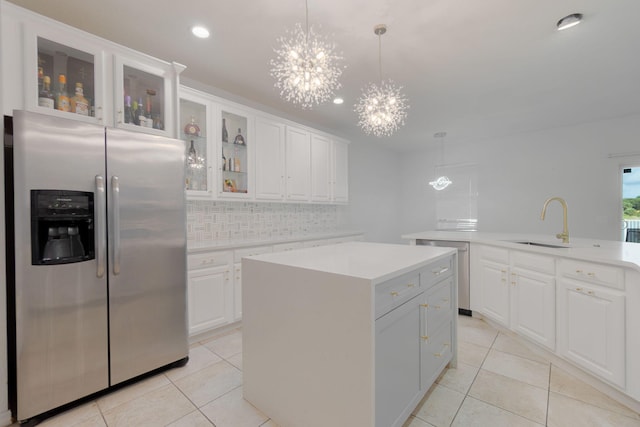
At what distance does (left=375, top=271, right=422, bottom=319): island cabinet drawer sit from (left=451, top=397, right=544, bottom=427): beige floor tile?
0.79m

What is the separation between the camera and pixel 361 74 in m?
2.83

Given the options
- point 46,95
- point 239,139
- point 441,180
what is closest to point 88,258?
point 46,95

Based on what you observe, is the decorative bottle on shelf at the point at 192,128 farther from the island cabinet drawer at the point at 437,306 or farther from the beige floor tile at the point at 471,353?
the beige floor tile at the point at 471,353

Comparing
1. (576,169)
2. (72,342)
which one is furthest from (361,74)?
(576,169)

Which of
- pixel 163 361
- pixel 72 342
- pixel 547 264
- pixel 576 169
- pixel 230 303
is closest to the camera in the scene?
pixel 72 342

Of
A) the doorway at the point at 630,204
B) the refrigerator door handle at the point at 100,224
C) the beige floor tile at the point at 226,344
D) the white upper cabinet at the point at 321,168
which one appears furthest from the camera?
the doorway at the point at 630,204

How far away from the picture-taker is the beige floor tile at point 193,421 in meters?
1.61

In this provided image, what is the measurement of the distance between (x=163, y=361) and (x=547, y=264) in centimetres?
307

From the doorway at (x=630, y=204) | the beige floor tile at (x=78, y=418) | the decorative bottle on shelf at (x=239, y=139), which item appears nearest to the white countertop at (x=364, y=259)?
the beige floor tile at (x=78, y=418)

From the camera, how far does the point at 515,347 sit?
2.53m

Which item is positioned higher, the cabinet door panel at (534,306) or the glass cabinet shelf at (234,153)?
the glass cabinet shelf at (234,153)

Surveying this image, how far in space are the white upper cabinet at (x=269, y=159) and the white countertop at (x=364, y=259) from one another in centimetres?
151

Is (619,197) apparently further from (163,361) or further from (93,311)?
(93,311)

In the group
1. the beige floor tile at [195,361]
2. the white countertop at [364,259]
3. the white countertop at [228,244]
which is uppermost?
the white countertop at [364,259]
